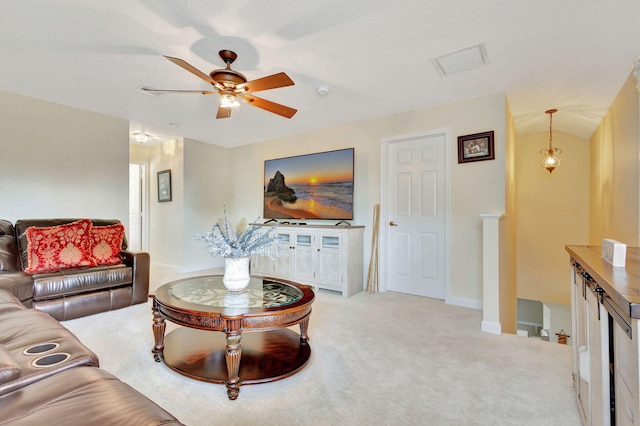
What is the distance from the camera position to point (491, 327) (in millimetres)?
2648

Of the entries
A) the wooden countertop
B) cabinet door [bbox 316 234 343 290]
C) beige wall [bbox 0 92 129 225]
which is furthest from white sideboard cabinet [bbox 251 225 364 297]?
the wooden countertop

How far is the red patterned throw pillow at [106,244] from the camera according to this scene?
325 cm

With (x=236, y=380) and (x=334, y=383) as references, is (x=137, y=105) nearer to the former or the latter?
(x=236, y=380)

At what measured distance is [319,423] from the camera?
1.48 metres

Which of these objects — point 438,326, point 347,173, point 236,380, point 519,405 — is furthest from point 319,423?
point 347,173

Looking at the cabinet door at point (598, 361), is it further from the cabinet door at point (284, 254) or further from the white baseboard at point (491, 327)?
the cabinet door at point (284, 254)

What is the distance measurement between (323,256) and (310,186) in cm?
121

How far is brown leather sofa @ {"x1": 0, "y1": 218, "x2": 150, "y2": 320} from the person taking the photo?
105 inches

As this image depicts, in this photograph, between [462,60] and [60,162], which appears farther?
[60,162]

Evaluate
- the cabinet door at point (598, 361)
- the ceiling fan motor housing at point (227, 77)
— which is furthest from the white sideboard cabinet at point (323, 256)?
the cabinet door at point (598, 361)

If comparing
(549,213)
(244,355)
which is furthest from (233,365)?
(549,213)

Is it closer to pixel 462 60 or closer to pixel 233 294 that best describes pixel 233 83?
pixel 233 294

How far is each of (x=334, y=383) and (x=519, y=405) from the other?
1.01m

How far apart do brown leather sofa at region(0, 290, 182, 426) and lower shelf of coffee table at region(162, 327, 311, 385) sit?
2.63ft
